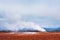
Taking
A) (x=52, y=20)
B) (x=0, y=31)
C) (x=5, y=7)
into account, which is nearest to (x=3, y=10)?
(x=5, y=7)

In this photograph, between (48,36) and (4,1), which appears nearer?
(48,36)

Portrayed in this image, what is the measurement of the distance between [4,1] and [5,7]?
0.20 feet

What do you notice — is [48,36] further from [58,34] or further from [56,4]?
[56,4]

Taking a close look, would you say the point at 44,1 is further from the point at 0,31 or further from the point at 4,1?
the point at 0,31

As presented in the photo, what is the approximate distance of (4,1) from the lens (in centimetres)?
104

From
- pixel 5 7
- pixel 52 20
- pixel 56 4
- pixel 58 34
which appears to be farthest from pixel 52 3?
pixel 5 7

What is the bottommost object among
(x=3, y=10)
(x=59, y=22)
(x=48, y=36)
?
(x=48, y=36)

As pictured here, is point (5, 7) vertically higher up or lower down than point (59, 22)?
higher up

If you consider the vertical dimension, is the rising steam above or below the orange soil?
above

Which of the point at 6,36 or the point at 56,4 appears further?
the point at 56,4

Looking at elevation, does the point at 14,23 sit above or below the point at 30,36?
above

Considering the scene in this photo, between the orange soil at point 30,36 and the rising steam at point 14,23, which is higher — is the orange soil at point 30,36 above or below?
below

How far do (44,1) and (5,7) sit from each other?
1.23ft

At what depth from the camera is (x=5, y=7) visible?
103 centimetres
